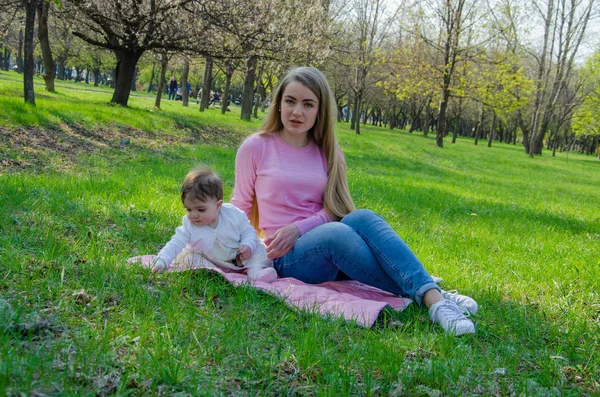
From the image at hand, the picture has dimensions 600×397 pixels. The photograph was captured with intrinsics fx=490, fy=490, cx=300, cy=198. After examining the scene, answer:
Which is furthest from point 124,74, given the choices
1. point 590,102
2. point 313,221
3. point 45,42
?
point 590,102

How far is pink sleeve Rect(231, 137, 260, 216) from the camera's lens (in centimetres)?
380

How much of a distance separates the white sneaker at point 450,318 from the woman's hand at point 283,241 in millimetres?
1062

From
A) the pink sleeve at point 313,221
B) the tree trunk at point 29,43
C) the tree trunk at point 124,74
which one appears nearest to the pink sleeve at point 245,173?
the pink sleeve at point 313,221

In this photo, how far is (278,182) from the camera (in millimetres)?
3713

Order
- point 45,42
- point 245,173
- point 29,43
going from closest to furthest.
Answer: point 245,173, point 29,43, point 45,42

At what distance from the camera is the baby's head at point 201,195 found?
3342mm

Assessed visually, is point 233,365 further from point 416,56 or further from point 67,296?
point 416,56

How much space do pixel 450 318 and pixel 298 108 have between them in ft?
5.92

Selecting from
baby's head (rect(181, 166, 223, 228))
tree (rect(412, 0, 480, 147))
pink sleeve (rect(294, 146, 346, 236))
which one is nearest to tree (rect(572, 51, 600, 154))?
Result: tree (rect(412, 0, 480, 147))

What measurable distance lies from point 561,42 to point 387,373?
3340 centimetres

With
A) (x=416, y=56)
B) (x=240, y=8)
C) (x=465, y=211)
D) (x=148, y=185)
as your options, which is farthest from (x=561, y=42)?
(x=148, y=185)

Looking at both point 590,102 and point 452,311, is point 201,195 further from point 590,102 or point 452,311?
point 590,102

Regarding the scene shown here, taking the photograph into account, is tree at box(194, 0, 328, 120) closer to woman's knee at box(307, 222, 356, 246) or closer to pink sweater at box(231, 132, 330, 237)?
pink sweater at box(231, 132, 330, 237)

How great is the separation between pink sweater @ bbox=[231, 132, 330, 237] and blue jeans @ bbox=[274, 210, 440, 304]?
305 mm
